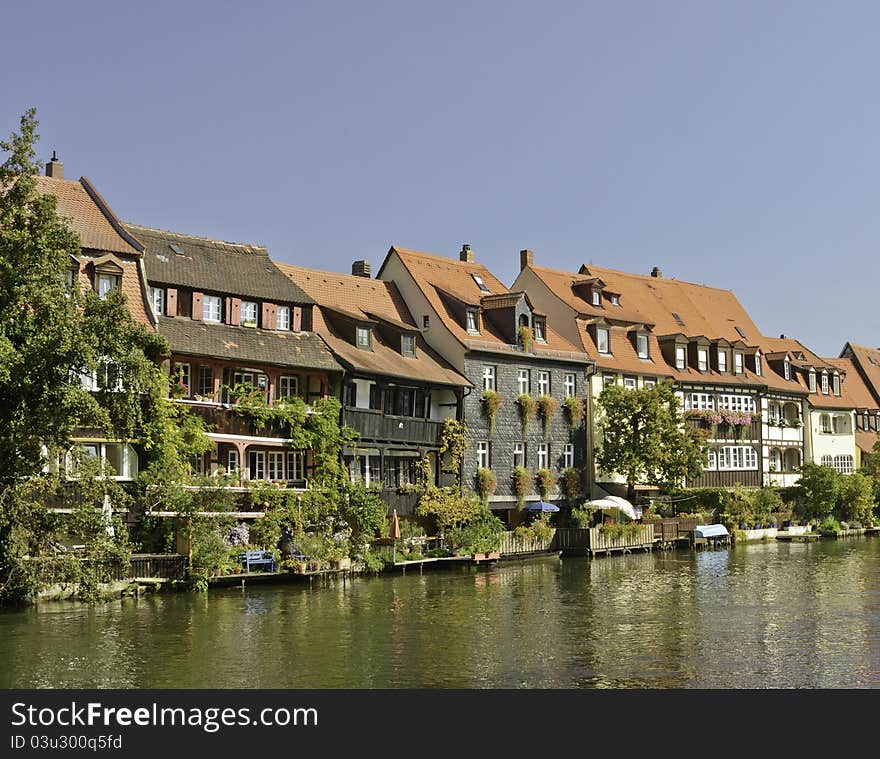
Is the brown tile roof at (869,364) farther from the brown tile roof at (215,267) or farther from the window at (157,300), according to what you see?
the window at (157,300)

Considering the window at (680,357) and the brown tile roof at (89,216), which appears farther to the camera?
the window at (680,357)

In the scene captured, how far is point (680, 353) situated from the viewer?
63.3m

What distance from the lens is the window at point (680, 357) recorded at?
206ft

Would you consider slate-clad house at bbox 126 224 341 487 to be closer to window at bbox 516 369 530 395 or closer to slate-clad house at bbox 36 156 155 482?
slate-clad house at bbox 36 156 155 482

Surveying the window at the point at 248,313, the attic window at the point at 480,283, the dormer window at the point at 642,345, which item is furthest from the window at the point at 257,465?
the dormer window at the point at 642,345

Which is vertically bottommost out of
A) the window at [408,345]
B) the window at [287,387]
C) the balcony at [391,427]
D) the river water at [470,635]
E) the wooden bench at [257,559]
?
the river water at [470,635]

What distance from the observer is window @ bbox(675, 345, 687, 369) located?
6284 centimetres

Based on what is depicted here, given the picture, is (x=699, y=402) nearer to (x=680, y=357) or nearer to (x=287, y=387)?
(x=680, y=357)

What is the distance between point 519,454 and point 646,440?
21.2 feet

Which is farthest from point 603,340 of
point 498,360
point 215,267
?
point 215,267

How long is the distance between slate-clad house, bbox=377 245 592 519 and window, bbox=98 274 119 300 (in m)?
16.9

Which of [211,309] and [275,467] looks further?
[211,309]

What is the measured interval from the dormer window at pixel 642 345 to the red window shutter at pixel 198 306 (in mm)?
27184
